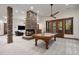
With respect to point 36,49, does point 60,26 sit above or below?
above

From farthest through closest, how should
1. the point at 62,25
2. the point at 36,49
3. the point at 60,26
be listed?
1. the point at 60,26
2. the point at 62,25
3. the point at 36,49

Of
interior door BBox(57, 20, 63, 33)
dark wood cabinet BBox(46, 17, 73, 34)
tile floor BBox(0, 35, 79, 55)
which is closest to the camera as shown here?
tile floor BBox(0, 35, 79, 55)

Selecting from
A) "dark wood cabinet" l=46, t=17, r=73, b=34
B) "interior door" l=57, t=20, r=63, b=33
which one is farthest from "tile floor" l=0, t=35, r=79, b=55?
"interior door" l=57, t=20, r=63, b=33

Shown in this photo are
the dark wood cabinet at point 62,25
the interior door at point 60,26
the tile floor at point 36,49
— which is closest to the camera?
the tile floor at point 36,49

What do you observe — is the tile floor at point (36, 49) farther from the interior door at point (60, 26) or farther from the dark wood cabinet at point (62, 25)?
the interior door at point (60, 26)

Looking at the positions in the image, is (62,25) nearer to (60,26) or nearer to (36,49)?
(60,26)

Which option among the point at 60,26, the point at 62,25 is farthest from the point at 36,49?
the point at 60,26

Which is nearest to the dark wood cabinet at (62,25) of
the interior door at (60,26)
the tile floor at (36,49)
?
the interior door at (60,26)

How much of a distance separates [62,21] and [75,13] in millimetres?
1501

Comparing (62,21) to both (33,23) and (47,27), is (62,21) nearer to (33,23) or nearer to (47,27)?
(47,27)

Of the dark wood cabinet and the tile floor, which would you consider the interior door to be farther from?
the tile floor

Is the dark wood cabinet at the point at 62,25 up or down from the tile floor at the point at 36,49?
up

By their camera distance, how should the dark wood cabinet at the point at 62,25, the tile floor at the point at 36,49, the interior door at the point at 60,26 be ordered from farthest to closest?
the interior door at the point at 60,26 < the dark wood cabinet at the point at 62,25 < the tile floor at the point at 36,49

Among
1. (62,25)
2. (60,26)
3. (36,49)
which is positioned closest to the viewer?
(36,49)
